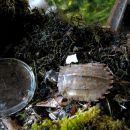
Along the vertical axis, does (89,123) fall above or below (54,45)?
below

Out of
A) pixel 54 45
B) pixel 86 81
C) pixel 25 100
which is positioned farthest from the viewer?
pixel 54 45

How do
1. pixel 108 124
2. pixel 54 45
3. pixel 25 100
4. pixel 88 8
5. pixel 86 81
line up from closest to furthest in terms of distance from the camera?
pixel 108 124 < pixel 86 81 < pixel 25 100 < pixel 54 45 < pixel 88 8

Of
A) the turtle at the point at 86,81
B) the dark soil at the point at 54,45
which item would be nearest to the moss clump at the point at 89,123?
the turtle at the point at 86,81

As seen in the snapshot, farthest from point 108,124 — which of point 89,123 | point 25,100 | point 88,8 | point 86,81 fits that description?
point 88,8

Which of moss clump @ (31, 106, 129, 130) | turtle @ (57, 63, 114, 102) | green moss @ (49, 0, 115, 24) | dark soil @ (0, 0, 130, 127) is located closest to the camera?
moss clump @ (31, 106, 129, 130)

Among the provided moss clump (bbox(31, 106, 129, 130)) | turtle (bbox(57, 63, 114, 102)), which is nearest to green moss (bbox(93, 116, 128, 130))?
moss clump (bbox(31, 106, 129, 130))

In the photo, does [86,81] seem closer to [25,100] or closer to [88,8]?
[25,100]

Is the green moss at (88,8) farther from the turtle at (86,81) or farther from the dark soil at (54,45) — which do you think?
the turtle at (86,81)

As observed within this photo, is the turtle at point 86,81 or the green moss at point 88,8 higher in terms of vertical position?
the green moss at point 88,8

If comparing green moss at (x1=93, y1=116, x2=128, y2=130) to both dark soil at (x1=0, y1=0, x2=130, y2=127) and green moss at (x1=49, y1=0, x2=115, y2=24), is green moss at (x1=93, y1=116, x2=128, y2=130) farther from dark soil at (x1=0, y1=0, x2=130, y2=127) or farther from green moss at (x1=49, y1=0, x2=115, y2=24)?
green moss at (x1=49, y1=0, x2=115, y2=24)
